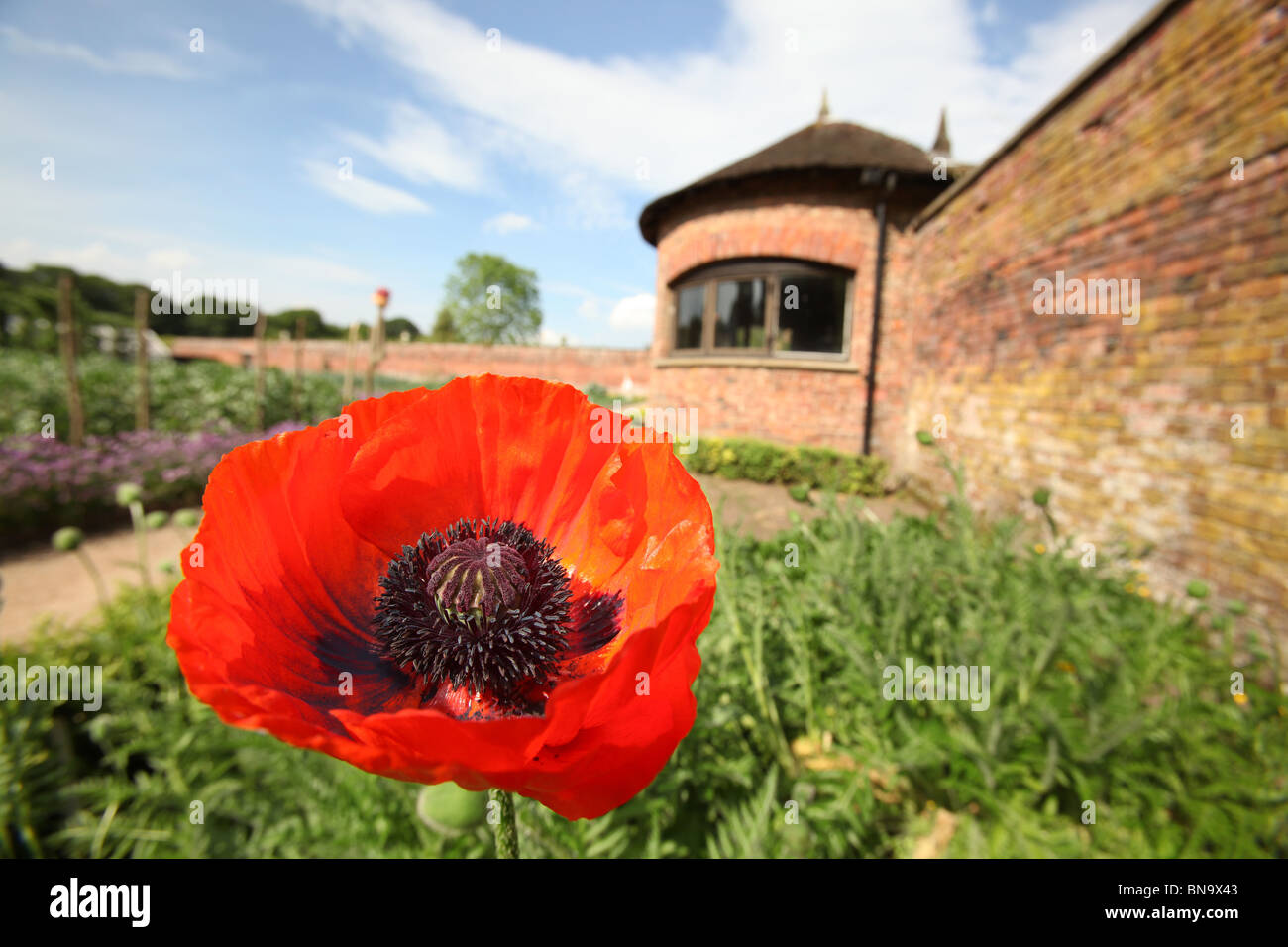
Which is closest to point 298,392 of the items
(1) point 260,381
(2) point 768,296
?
(1) point 260,381

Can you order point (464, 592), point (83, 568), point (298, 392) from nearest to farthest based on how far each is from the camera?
point (464, 592)
point (83, 568)
point (298, 392)

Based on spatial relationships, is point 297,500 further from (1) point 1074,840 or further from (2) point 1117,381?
(2) point 1117,381

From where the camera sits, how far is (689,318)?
39.7ft

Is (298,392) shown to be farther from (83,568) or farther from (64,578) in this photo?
(64,578)

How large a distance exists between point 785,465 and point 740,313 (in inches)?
126

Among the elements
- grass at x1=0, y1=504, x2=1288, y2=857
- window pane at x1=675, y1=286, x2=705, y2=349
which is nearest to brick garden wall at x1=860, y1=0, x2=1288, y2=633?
grass at x1=0, y1=504, x2=1288, y2=857

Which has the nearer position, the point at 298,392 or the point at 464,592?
the point at 464,592

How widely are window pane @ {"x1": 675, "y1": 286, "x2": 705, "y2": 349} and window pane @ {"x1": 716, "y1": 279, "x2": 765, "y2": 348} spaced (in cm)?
56

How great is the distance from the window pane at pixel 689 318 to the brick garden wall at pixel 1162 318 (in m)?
5.51

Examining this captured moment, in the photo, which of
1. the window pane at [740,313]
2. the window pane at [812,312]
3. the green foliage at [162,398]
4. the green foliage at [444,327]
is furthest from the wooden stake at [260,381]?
the green foliage at [444,327]

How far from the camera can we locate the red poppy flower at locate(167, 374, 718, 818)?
1.20ft

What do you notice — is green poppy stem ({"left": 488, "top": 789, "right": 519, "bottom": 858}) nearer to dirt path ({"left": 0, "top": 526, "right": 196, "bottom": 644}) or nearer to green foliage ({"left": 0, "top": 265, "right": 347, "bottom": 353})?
dirt path ({"left": 0, "top": 526, "right": 196, "bottom": 644})

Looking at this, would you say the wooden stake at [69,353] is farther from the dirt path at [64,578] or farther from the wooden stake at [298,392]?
the wooden stake at [298,392]

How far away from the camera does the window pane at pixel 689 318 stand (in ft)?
38.8
